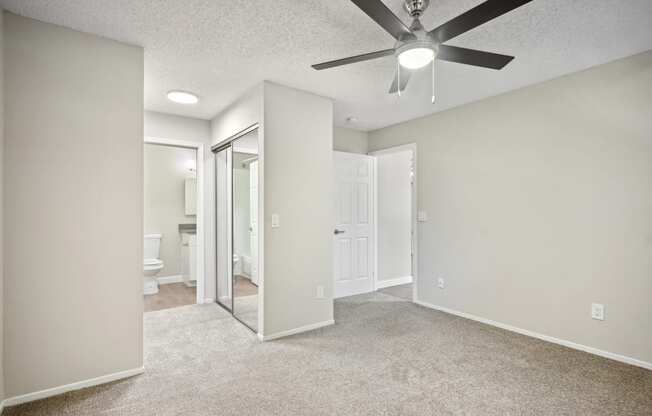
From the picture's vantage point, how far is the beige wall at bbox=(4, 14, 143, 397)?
2061 mm

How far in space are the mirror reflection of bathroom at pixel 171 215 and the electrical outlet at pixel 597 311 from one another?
15.6ft

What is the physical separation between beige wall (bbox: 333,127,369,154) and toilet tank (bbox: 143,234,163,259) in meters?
3.08

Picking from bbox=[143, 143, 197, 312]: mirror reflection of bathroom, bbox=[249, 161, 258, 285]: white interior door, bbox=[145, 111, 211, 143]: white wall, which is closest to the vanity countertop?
bbox=[143, 143, 197, 312]: mirror reflection of bathroom

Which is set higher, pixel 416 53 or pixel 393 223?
pixel 416 53

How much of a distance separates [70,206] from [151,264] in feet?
9.02

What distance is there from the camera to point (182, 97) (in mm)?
3379

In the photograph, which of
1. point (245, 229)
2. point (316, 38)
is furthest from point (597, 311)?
point (245, 229)

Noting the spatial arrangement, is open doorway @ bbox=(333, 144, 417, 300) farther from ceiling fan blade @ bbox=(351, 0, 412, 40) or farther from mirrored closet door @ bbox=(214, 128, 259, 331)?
ceiling fan blade @ bbox=(351, 0, 412, 40)

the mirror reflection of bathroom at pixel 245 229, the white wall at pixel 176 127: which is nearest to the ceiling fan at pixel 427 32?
the mirror reflection of bathroom at pixel 245 229

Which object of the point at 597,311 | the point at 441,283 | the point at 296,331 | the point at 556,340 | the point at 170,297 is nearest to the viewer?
the point at 597,311

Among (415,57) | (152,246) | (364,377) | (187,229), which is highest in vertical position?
(415,57)

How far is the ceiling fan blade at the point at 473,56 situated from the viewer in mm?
1863

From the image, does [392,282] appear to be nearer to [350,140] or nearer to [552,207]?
[350,140]

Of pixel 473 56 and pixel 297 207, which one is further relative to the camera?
pixel 297 207
